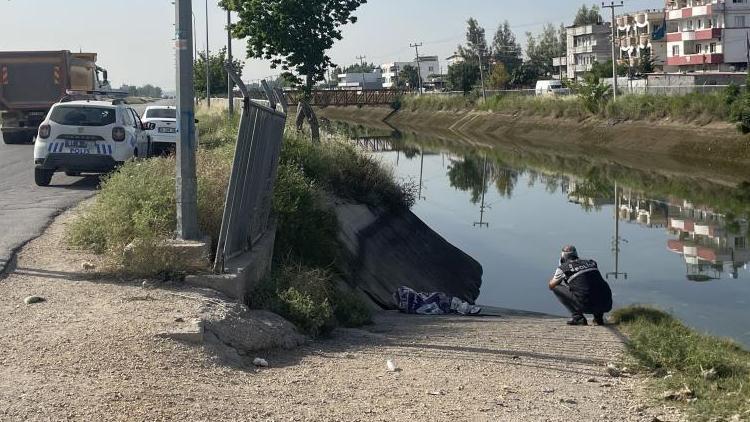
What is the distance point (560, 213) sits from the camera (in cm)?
3531

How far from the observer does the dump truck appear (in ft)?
115

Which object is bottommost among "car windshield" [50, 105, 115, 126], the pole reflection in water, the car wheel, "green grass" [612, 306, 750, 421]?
the pole reflection in water

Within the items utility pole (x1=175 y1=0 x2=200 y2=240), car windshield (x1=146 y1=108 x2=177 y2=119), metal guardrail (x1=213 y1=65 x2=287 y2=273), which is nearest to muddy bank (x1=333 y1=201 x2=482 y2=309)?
metal guardrail (x1=213 y1=65 x2=287 y2=273)

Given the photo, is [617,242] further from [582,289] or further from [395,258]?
[582,289]

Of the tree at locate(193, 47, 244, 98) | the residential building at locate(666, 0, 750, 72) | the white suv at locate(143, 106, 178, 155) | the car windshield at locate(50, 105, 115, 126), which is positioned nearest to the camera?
the car windshield at locate(50, 105, 115, 126)

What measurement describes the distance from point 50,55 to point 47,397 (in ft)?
103

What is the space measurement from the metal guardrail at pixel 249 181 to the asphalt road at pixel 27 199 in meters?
2.31

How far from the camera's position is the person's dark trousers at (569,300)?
14477mm

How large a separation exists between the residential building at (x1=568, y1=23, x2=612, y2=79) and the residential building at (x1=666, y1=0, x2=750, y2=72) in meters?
28.0

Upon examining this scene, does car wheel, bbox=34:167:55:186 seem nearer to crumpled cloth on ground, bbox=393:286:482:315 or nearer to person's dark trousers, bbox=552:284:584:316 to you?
crumpled cloth on ground, bbox=393:286:482:315

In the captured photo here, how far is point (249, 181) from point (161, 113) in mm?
26204

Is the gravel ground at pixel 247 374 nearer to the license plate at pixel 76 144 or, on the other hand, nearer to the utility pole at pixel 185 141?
the utility pole at pixel 185 141

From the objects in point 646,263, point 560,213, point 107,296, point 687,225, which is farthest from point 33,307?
point 560,213

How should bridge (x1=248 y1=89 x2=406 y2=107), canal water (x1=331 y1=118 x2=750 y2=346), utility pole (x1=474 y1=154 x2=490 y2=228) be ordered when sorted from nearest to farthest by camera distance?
canal water (x1=331 y1=118 x2=750 y2=346) → utility pole (x1=474 y1=154 x2=490 y2=228) → bridge (x1=248 y1=89 x2=406 y2=107)
